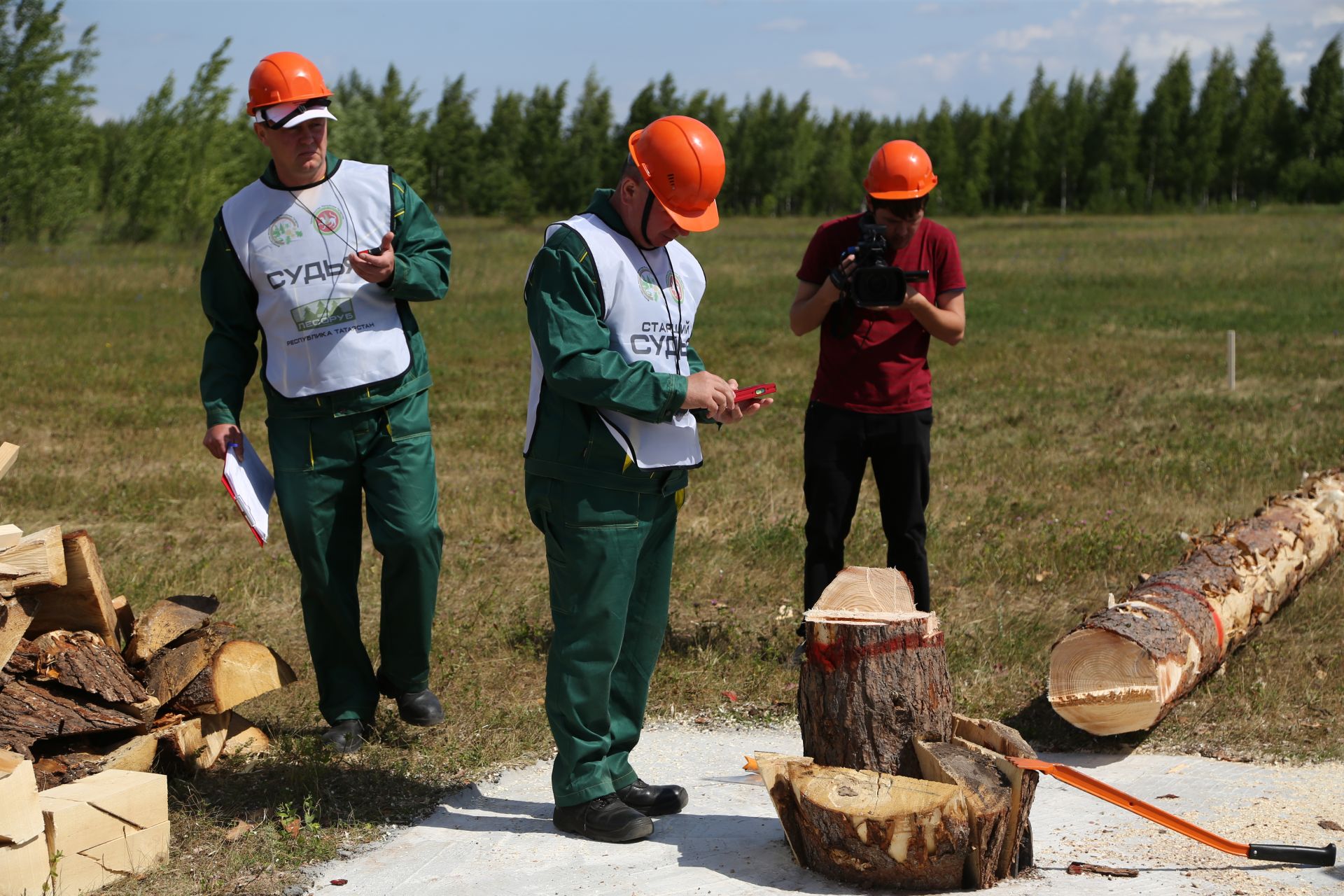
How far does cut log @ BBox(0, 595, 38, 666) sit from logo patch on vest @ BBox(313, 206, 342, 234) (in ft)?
5.11

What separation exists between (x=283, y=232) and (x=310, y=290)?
0.72 feet

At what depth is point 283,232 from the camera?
437cm

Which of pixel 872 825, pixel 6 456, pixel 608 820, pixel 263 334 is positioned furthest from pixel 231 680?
pixel 872 825

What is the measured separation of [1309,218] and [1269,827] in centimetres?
5103

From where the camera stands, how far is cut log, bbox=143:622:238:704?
4430mm

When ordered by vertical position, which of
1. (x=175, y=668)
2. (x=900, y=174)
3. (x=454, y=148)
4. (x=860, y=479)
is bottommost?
(x=175, y=668)

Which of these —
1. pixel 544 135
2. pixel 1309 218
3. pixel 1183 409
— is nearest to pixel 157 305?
pixel 1183 409

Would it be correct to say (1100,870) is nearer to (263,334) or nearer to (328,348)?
(328,348)

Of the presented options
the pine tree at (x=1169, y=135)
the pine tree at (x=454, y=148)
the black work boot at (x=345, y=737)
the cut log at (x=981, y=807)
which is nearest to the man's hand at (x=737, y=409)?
the cut log at (x=981, y=807)

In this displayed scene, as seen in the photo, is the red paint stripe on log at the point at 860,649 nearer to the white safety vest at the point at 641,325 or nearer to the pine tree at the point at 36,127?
the white safety vest at the point at 641,325

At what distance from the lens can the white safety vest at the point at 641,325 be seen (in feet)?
12.2

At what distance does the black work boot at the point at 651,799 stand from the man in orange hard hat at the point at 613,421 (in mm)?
85

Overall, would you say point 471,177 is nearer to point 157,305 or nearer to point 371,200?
point 157,305

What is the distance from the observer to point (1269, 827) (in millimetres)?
4086
